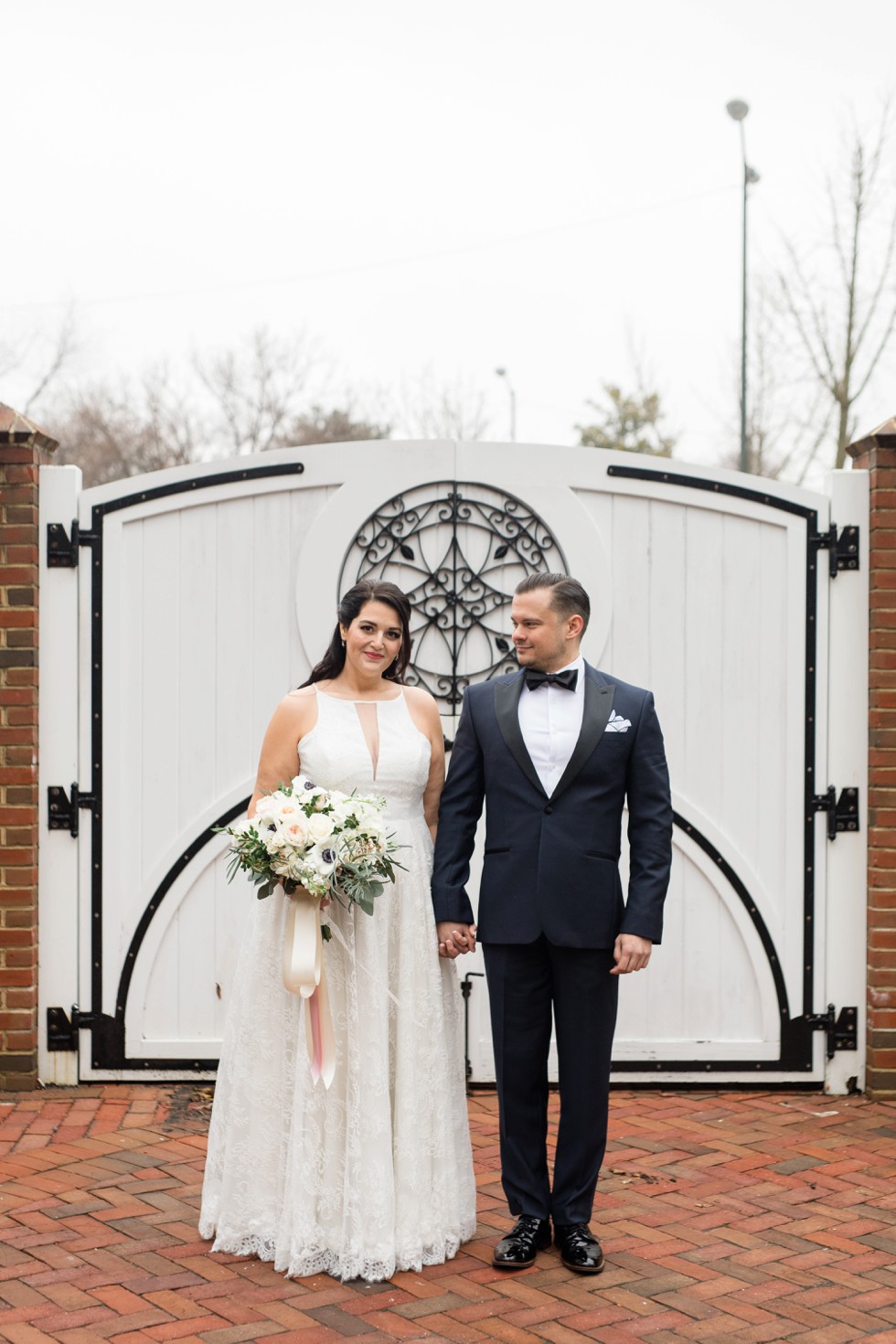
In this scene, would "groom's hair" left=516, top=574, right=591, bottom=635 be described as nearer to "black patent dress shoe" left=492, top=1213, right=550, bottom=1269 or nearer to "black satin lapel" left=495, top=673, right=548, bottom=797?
"black satin lapel" left=495, top=673, right=548, bottom=797

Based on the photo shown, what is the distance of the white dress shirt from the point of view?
3838 mm

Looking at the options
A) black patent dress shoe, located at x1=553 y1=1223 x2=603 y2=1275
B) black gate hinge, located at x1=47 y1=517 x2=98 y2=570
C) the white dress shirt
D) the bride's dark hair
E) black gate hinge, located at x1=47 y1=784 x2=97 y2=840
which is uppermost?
black gate hinge, located at x1=47 y1=517 x2=98 y2=570

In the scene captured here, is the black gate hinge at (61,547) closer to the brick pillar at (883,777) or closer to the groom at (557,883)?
the groom at (557,883)

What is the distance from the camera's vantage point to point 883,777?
523 centimetres

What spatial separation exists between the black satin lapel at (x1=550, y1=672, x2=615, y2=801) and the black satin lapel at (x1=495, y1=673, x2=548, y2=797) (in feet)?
0.28

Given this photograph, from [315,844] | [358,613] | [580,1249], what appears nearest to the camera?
[315,844]

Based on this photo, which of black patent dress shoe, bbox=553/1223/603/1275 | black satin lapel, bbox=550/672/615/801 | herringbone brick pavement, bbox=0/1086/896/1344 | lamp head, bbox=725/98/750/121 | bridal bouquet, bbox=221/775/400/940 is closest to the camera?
herringbone brick pavement, bbox=0/1086/896/1344

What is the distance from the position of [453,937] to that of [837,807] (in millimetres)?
2050

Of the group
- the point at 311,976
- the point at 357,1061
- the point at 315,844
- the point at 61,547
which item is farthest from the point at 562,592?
the point at 61,547

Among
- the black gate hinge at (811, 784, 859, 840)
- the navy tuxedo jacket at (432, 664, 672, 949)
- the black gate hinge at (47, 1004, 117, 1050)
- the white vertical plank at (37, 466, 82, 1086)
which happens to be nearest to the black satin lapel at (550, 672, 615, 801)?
the navy tuxedo jacket at (432, 664, 672, 949)

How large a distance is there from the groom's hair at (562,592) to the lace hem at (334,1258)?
1699 millimetres

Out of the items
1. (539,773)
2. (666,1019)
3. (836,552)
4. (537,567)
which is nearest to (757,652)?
(836,552)

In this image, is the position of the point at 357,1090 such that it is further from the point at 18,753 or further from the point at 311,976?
the point at 18,753

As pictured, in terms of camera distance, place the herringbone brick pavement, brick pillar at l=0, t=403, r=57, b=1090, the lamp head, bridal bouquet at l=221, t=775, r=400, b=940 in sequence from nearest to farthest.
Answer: the herringbone brick pavement
bridal bouquet at l=221, t=775, r=400, b=940
brick pillar at l=0, t=403, r=57, b=1090
the lamp head
